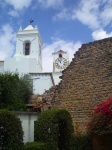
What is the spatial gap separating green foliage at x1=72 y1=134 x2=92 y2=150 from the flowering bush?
73 centimetres

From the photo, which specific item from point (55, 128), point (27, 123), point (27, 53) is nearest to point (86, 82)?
point (55, 128)

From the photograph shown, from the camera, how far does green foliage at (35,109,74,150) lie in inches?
430

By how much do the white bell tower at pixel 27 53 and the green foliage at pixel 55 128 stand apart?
26.9 m

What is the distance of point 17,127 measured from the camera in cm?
930

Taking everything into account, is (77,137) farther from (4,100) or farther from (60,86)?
(4,100)

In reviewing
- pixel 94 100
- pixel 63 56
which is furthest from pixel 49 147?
pixel 63 56

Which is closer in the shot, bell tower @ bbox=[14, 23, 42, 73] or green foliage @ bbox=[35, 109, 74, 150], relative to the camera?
green foliage @ bbox=[35, 109, 74, 150]

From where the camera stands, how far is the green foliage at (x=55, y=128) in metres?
10.9

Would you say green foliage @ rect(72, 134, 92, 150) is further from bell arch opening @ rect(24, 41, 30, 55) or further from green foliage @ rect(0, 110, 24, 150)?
bell arch opening @ rect(24, 41, 30, 55)

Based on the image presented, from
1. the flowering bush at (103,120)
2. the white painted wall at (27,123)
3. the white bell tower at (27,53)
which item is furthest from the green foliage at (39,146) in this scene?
the white bell tower at (27,53)

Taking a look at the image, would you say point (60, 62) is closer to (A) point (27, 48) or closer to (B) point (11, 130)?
(A) point (27, 48)

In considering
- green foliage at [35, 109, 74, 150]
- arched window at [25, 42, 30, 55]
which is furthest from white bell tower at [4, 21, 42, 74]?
green foliage at [35, 109, 74, 150]

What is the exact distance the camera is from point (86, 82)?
1242cm

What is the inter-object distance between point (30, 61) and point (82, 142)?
99.1ft
